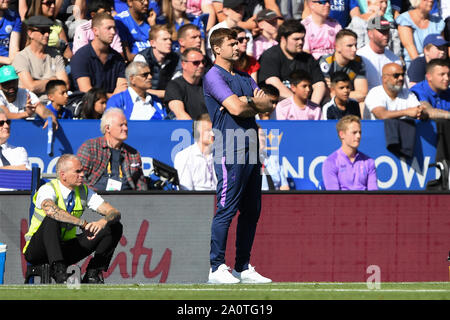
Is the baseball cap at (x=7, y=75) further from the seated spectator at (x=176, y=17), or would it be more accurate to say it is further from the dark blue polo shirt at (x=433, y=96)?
the dark blue polo shirt at (x=433, y=96)

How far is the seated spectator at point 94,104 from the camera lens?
1148cm

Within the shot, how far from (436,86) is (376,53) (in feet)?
3.35

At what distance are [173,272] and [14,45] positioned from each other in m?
4.05

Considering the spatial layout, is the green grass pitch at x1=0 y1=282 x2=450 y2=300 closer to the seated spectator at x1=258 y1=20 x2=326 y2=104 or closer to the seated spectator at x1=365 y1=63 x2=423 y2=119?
the seated spectator at x1=365 y1=63 x2=423 y2=119

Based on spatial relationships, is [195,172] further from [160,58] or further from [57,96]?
[160,58]

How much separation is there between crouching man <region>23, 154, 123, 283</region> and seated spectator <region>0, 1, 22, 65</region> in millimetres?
4334

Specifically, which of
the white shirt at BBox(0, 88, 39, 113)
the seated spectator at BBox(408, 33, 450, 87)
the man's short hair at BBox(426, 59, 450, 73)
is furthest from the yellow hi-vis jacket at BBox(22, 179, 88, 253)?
the seated spectator at BBox(408, 33, 450, 87)

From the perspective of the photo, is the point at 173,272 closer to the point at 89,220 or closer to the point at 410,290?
the point at 89,220

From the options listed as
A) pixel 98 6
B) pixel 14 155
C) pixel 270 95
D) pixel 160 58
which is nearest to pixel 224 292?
pixel 14 155

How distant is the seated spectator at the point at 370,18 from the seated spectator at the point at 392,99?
5.34ft

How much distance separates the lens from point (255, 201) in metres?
8.26

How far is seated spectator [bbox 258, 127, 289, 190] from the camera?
11039 millimetres

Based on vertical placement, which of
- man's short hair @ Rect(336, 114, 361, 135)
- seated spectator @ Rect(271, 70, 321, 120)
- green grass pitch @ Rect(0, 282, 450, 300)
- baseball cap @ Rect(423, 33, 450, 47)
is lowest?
green grass pitch @ Rect(0, 282, 450, 300)
